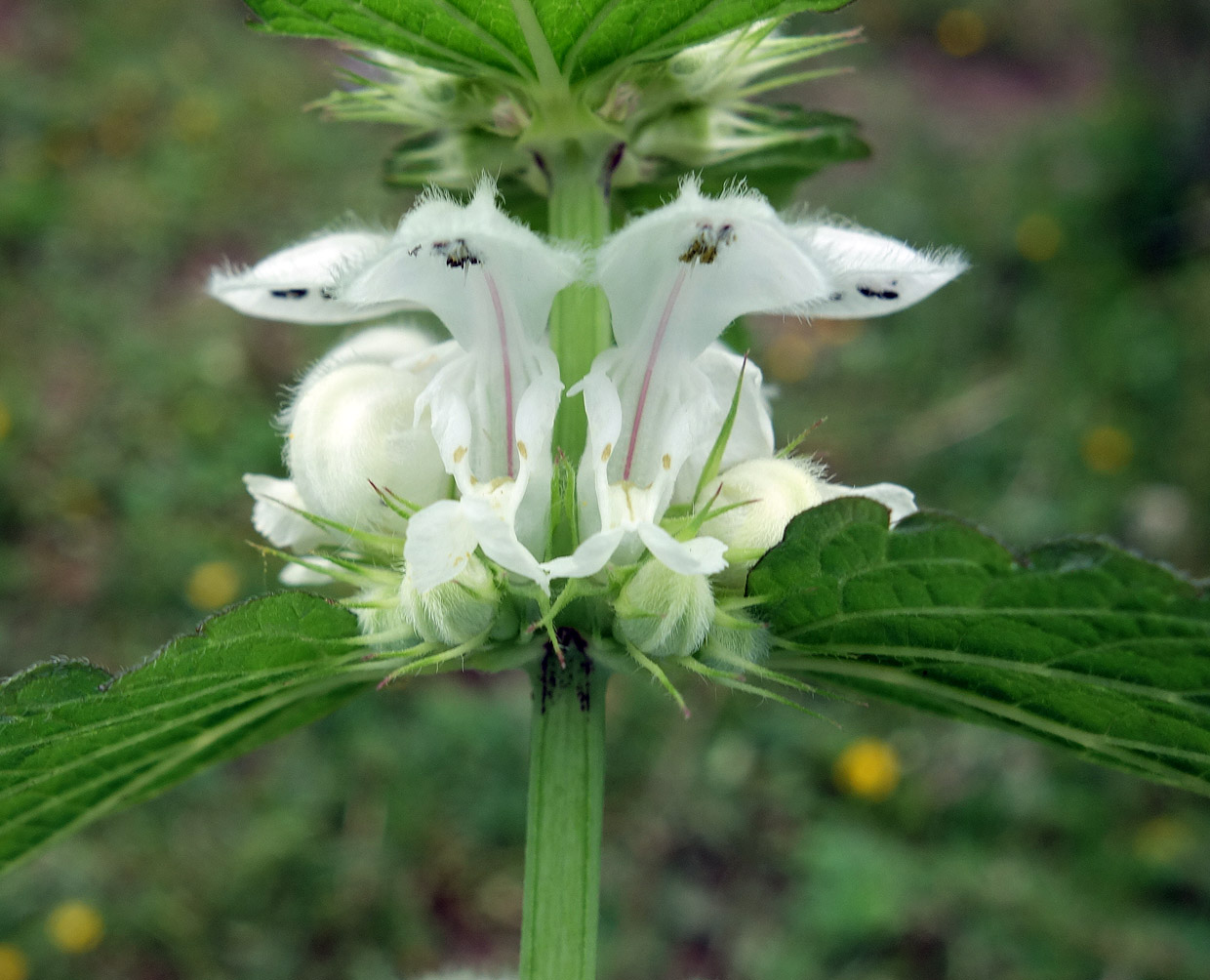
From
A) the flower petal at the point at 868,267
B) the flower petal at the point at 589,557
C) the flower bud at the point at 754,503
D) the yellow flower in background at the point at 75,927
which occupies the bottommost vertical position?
the yellow flower in background at the point at 75,927

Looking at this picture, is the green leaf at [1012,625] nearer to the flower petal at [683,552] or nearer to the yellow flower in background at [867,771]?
the flower petal at [683,552]

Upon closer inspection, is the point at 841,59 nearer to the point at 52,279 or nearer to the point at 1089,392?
the point at 1089,392

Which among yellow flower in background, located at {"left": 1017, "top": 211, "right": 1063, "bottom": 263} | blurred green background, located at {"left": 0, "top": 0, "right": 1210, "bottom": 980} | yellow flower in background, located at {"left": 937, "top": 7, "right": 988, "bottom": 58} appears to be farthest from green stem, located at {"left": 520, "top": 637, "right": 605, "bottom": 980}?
A: yellow flower in background, located at {"left": 937, "top": 7, "right": 988, "bottom": 58}

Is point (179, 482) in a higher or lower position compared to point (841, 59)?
lower

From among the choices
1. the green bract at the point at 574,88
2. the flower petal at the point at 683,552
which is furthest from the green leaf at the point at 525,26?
the flower petal at the point at 683,552

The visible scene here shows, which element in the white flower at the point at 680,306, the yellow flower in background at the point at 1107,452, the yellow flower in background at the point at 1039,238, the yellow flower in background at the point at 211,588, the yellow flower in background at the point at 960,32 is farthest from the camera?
the yellow flower in background at the point at 960,32

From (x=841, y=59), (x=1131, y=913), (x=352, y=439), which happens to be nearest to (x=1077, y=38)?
(x=841, y=59)

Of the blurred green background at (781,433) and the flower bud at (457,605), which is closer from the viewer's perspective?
the flower bud at (457,605)

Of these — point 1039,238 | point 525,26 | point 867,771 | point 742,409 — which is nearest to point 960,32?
point 1039,238
